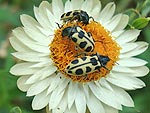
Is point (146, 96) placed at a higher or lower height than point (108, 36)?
lower

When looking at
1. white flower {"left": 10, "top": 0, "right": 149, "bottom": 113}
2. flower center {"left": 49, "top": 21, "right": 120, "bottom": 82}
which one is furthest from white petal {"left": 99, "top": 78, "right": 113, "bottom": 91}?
flower center {"left": 49, "top": 21, "right": 120, "bottom": 82}

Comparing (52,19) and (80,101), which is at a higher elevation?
(52,19)

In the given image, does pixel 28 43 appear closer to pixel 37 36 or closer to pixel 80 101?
pixel 37 36

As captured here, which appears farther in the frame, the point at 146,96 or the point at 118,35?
the point at 146,96

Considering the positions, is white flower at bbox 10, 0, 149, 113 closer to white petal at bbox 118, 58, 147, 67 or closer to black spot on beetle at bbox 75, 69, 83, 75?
white petal at bbox 118, 58, 147, 67

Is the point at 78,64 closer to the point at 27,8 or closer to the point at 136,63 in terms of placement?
the point at 136,63

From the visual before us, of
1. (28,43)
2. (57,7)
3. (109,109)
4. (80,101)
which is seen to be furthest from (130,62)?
(28,43)

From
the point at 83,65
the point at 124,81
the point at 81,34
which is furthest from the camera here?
the point at 124,81

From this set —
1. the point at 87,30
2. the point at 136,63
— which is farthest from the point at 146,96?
the point at 87,30
